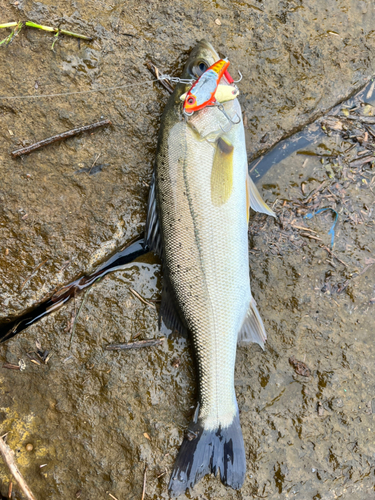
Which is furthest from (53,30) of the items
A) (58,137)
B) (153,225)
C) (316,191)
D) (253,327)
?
(253,327)

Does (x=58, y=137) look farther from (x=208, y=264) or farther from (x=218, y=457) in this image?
(x=218, y=457)

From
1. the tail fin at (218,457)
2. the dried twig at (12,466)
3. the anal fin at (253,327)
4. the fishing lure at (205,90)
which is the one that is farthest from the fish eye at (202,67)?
the dried twig at (12,466)

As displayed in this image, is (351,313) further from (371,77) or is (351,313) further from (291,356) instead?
(371,77)

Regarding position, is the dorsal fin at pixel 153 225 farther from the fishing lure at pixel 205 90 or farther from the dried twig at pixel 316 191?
the dried twig at pixel 316 191

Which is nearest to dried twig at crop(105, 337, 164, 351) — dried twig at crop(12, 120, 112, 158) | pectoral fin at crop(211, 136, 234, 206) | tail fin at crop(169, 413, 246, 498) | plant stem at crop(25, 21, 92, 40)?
tail fin at crop(169, 413, 246, 498)

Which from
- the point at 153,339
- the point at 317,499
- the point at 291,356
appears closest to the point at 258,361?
the point at 291,356

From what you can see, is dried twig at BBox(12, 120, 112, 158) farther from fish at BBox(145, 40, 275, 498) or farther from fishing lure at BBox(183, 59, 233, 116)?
fishing lure at BBox(183, 59, 233, 116)
